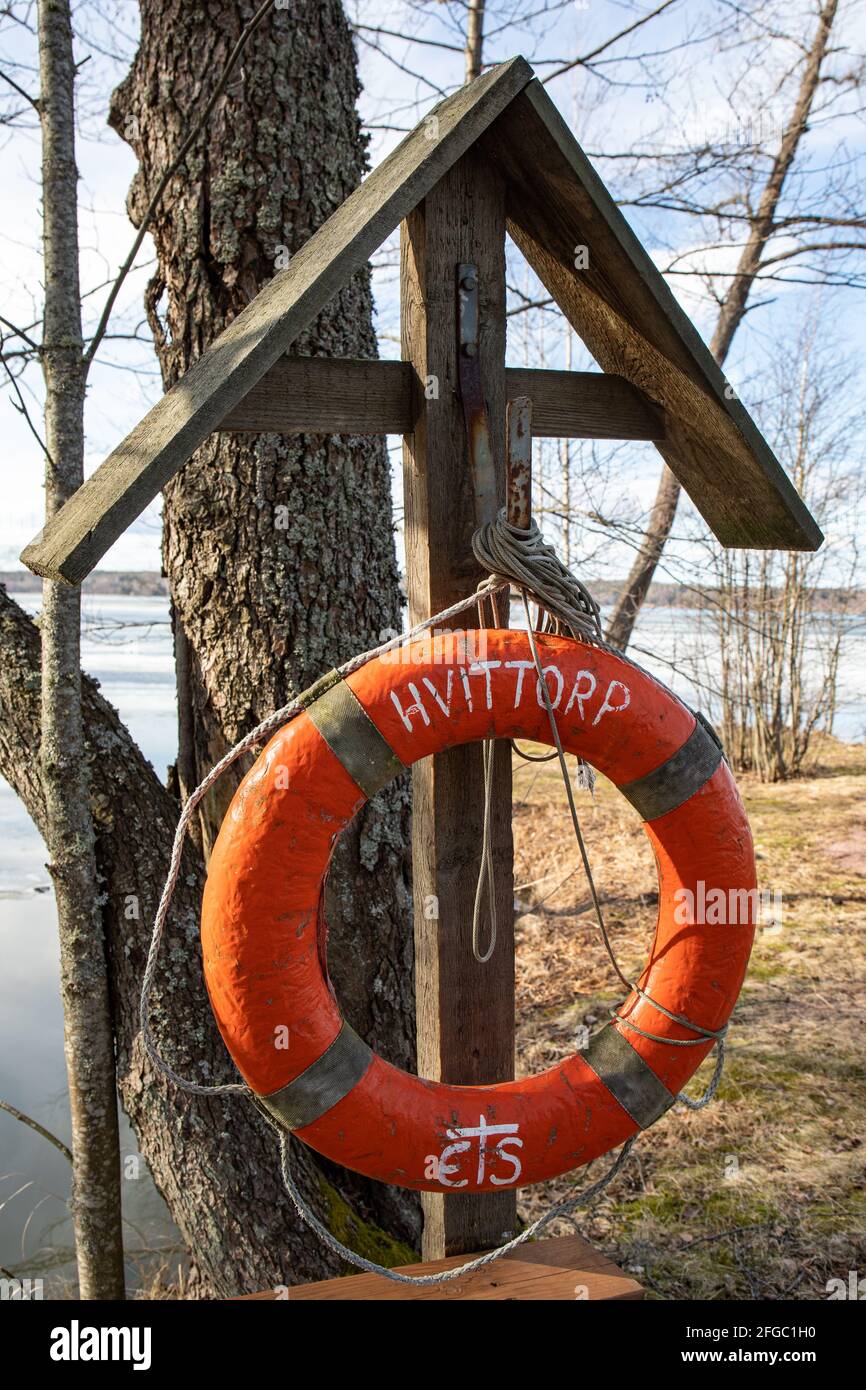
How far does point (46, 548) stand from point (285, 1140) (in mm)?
1004

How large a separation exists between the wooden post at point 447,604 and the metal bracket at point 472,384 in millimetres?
12

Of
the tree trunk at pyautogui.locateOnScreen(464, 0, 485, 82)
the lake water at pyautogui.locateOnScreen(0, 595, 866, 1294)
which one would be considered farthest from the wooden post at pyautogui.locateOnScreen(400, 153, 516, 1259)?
the tree trunk at pyautogui.locateOnScreen(464, 0, 485, 82)

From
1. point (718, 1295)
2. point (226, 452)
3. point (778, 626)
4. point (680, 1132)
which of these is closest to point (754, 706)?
point (778, 626)

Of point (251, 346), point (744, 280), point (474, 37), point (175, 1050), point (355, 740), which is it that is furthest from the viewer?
point (744, 280)

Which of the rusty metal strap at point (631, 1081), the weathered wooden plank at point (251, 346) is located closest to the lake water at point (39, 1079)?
the rusty metal strap at point (631, 1081)

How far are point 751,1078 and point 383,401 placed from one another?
297cm

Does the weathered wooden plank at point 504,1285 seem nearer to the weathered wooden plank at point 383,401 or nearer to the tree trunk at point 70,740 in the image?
the tree trunk at point 70,740

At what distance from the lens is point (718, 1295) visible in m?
2.52

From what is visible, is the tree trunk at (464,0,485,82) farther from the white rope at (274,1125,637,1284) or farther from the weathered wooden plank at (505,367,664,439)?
the white rope at (274,1125,637,1284)

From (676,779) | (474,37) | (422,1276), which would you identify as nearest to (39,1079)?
(422,1276)

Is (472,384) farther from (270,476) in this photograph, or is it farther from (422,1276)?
(422,1276)

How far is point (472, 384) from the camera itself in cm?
154

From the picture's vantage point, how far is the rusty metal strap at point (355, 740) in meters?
1.44

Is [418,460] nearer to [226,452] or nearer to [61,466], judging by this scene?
[226,452]
